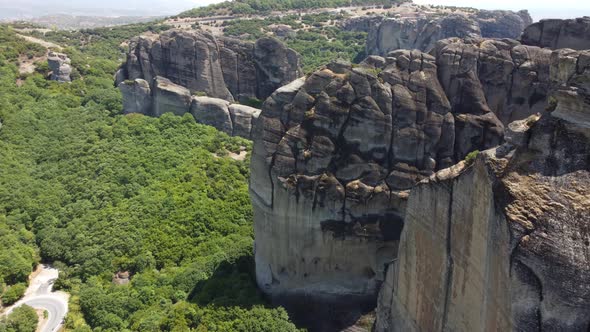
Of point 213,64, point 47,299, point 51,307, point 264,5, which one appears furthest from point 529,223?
point 264,5

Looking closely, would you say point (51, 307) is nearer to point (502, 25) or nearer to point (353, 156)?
point (353, 156)

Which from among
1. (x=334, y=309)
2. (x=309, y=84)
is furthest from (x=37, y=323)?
(x=309, y=84)

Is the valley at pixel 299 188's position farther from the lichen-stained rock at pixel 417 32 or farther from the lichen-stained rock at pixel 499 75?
the lichen-stained rock at pixel 417 32

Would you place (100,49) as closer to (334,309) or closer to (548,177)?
(334,309)

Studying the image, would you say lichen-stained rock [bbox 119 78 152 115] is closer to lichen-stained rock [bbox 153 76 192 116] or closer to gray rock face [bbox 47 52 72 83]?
lichen-stained rock [bbox 153 76 192 116]

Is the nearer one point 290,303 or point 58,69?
point 290,303

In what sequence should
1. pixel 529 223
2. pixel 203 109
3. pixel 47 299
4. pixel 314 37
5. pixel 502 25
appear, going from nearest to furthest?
pixel 529 223 → pixel 47 299 → pixel 203 109 → pixel 502 25 → pixel 314 37

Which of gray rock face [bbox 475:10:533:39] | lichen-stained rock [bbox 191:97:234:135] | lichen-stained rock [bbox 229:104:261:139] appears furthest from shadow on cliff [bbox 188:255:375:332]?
gray rock face [bbox 475:10:533:39]

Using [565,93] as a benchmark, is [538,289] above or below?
below
